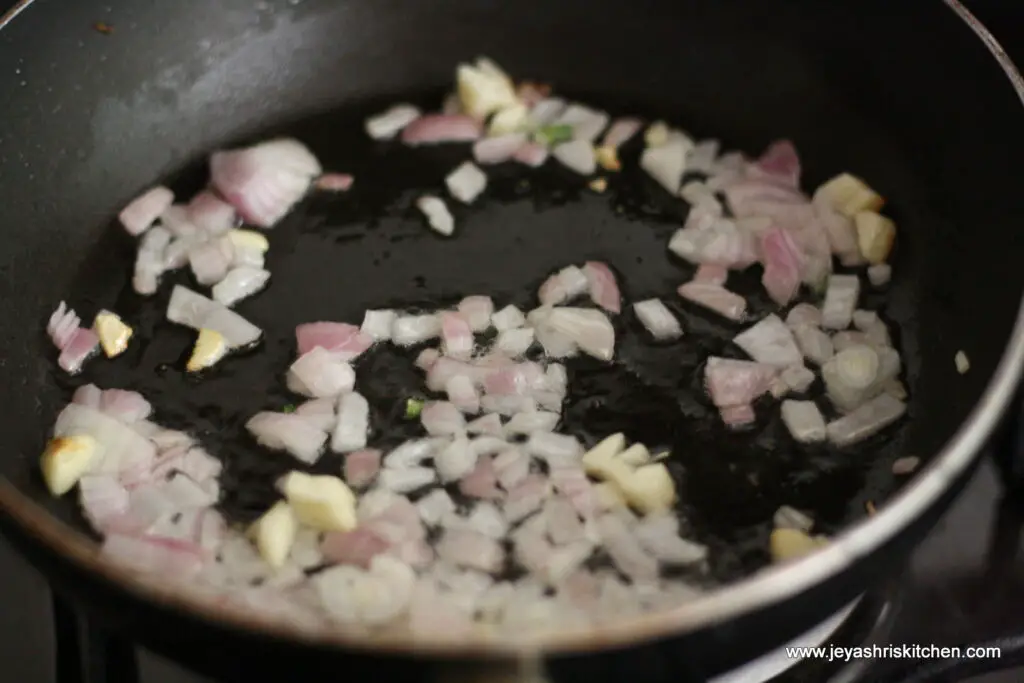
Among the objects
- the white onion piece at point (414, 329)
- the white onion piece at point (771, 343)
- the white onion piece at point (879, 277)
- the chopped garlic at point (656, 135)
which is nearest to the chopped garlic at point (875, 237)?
the white onion piece at point (879, 277)

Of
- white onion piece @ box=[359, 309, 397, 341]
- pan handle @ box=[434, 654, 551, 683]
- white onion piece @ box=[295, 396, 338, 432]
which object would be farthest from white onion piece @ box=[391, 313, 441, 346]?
pan handle @ box=[434, 654, 551, 683]

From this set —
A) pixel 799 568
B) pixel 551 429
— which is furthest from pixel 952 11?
pixel 799 568

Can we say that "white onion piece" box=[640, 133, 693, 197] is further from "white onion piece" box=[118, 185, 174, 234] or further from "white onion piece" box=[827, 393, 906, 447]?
"white onion piece" box=[118, 185, 174, 234]

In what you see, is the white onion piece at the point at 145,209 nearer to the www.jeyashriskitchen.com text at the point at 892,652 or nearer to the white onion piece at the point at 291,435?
the white onion piece at the point at 291,435

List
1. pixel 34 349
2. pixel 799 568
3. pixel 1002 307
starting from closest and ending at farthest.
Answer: pixel 799 568 < pixel 1002 307 < pixel 34 349

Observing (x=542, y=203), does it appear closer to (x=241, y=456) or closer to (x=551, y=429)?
(x=551, y=429)
